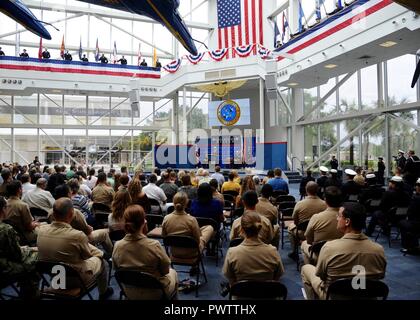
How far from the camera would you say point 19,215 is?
Answer: 3803 millimetres

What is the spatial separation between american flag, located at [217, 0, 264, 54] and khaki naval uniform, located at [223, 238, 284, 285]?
58.9 feet

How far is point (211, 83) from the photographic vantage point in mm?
17656

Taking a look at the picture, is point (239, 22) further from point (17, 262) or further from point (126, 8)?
point (17, 262)

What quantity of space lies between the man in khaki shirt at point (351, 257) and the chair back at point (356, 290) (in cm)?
10

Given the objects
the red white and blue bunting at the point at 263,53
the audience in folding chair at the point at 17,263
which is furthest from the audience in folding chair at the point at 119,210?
the red white and blue bunting at the point at 263,53

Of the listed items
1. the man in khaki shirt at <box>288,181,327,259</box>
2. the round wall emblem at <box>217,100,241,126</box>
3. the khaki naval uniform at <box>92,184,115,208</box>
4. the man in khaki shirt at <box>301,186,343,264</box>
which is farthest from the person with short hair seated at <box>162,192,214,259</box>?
the round wall emblem at <box>217,100,241,126</box>

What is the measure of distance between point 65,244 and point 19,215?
1.57m

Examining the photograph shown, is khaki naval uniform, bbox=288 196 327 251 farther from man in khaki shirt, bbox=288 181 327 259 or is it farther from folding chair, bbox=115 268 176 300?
folding chair, bbox=115 268 176 300

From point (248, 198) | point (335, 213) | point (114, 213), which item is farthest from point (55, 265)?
point (335, 213)

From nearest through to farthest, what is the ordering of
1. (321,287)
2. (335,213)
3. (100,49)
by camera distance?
1. (321,287)
2. (335,213)
3. (100,49)

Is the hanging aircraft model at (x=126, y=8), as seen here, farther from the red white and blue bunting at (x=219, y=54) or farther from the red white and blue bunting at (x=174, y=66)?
the red white and blue bunting at (x=174, y=66)

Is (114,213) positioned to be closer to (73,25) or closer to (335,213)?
(335,213)

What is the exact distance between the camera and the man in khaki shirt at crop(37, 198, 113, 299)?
269 centimetres

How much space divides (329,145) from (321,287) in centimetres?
1497
